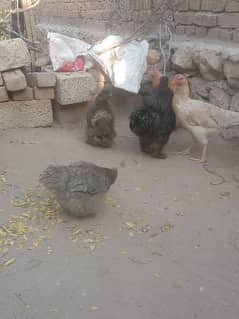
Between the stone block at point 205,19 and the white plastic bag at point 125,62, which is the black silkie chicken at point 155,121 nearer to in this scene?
the white plastic bag at point 125,62

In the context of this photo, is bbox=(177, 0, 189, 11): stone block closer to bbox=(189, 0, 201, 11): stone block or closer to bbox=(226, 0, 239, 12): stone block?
bbox=(189, 0, 201, 11): stone block

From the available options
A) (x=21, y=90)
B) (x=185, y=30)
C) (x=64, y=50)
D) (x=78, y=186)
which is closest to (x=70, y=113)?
(x=21, y=90)

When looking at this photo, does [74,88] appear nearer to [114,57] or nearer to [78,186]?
[114,57]

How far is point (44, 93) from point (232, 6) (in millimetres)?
2437

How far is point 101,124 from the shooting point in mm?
4586

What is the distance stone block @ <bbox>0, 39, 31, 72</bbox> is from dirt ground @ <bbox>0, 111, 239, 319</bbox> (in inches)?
33.0

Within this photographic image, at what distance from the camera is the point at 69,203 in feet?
10.1

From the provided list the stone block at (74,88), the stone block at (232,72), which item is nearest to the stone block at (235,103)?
the stone block at (232,72)

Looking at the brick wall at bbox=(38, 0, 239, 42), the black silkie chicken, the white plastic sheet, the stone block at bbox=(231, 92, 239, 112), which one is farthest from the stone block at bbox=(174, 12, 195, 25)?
the black silkie chicken

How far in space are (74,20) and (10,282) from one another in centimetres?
552

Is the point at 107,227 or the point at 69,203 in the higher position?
the point at 69,203

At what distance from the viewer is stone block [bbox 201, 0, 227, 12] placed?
5.29 metres

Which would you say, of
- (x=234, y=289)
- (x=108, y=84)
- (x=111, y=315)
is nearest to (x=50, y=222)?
(x=111, y=315)

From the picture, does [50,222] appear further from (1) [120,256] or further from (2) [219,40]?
(2) [219,40]
